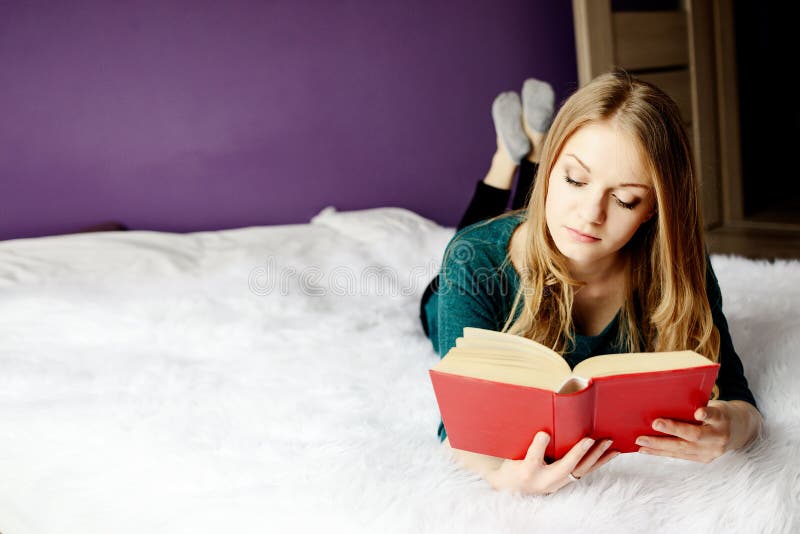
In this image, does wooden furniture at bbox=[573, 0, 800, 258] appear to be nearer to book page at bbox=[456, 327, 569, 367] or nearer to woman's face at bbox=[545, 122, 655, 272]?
woman's face at bbox=[545, 122, 655, 272]

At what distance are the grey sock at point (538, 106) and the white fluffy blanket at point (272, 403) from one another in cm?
49

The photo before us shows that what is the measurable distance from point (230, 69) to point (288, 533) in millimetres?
1978

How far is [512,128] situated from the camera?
6.33ft

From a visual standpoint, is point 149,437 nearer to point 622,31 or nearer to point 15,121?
point 15,121

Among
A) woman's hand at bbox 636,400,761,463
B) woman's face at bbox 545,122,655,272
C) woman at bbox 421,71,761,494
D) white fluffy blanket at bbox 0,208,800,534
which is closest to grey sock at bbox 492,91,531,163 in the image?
white fluffy blanket at bbox 0,208,800,534

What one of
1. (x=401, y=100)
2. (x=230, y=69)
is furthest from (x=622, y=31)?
(x=230, y=69)

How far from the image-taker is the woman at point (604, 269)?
101 centimetres

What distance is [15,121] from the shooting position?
92.0 inches

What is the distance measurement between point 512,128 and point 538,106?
0.10 metres

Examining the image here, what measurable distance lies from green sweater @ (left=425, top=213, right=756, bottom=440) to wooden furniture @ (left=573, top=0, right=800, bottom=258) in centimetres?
181

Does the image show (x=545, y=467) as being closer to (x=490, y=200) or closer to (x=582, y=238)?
(x=582, y=238)

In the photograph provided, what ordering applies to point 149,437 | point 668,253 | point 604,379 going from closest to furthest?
1. point 604,379
2. point 668,253
3. point 149,437

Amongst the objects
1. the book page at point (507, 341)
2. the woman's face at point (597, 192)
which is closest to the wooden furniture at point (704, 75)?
the woman's face at point (597, 192)

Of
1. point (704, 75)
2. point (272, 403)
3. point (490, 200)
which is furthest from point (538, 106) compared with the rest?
point (704, 75)
